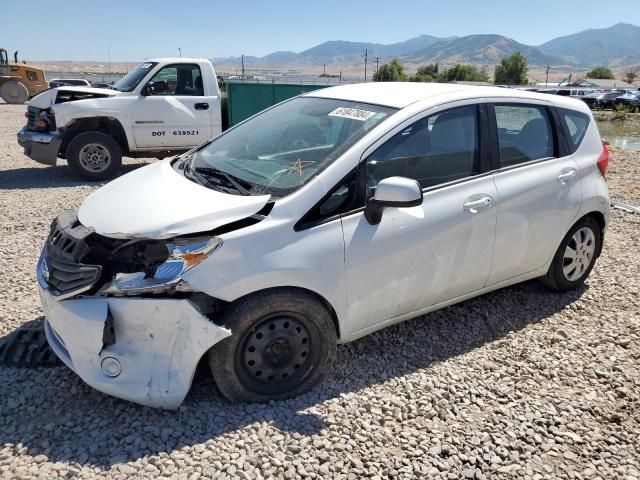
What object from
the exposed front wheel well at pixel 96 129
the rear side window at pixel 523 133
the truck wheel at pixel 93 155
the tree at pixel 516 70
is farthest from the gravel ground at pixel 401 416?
the tree at pixel 516 70

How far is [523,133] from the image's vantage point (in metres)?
3.96

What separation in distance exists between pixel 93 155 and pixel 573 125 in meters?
7.49

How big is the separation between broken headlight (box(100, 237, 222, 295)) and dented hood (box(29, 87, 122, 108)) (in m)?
7.23

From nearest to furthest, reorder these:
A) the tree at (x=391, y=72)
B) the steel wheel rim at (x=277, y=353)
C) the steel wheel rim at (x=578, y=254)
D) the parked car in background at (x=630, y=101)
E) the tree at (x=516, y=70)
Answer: the steel wheel rim at (x=277, y=353)
the steel wheel rim at (x=578, y=254)
the parked car in background at (x=630, y=101)
the tree at (x=391, y=72)
the tree at (x=516, y=70)

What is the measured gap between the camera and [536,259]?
4.04 meters

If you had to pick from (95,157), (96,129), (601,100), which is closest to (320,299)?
(95,157)

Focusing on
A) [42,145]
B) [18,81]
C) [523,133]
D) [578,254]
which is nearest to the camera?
[523,133]

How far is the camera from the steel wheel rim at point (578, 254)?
4.35 metres

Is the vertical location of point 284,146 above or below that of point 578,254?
above

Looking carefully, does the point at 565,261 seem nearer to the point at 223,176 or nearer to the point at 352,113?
the point at 352,113

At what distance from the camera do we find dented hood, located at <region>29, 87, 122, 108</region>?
8.69 meters

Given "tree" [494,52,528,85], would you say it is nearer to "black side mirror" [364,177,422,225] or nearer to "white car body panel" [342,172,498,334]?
"white car body panel" [342,172,498,334]

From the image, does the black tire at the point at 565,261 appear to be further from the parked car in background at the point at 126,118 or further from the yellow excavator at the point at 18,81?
the yellow excavator at the point at 18,81

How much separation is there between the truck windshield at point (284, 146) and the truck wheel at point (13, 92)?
2927 cm
